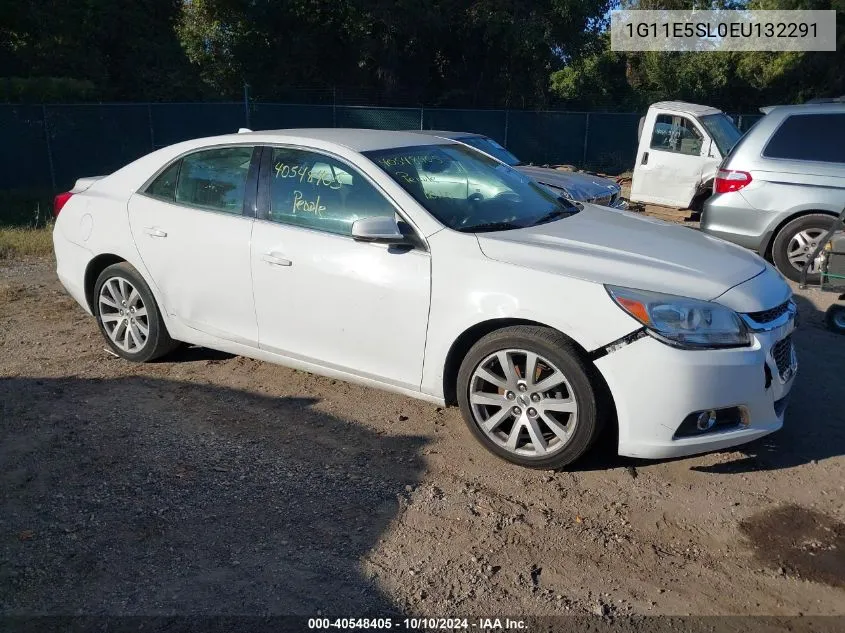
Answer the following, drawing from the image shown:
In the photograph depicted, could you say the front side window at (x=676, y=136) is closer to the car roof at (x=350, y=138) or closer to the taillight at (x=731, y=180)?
the taillight at (x=731, y=180)

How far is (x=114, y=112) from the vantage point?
17234 mm

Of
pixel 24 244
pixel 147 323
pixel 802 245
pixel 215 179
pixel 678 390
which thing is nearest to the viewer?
pixel 678 390

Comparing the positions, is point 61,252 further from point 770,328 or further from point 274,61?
point 274,61

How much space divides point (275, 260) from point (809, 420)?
3.32 metres

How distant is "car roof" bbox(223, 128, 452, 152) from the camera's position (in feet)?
16.1

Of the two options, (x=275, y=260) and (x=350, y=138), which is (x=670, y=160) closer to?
(x=350, y=138)

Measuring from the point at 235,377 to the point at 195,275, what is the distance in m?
0.79

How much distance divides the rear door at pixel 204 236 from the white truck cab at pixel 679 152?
944 centimetres

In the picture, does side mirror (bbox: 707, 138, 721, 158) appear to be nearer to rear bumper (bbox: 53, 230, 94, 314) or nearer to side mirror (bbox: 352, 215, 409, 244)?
side mirror (bbox: 352, 215, 409, 244)

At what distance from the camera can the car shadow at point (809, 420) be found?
430 centimetres

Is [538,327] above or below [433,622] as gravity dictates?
above

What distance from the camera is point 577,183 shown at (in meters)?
10.0

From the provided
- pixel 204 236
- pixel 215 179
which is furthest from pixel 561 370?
pixel 215 179

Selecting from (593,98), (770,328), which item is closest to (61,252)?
(770,328)
